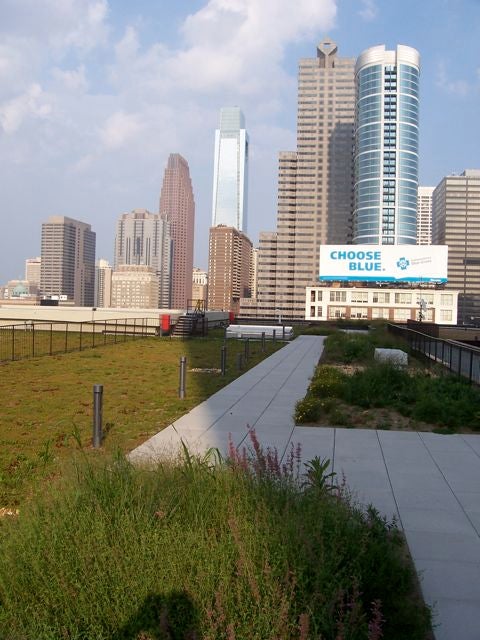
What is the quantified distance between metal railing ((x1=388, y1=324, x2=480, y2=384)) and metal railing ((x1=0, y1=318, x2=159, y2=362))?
15.2 meters

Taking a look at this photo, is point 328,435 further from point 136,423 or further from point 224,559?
point 224,559

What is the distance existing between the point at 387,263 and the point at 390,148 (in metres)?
78.5

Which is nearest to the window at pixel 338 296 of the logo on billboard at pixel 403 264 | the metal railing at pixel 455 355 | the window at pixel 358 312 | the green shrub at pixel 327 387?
the window at pixel 358 312

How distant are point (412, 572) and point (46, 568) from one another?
274cm

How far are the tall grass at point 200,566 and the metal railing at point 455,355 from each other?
10770mm

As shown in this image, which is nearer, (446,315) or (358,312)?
(446,315)

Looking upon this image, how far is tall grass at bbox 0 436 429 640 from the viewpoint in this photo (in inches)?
123

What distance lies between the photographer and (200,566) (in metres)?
3.43

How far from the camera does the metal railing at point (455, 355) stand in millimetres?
14219

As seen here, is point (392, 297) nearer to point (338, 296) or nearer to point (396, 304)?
point (396, 304)

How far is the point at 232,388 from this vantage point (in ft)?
50.1

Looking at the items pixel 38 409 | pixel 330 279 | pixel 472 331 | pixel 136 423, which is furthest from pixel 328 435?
pixel 330 279

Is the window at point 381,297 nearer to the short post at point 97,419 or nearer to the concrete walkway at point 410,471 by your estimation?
the concrete walkway at point 410,471

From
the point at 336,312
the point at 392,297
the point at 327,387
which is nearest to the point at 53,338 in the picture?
the point at 327,387
